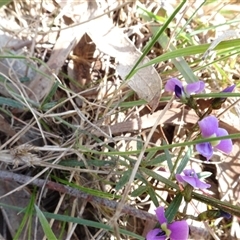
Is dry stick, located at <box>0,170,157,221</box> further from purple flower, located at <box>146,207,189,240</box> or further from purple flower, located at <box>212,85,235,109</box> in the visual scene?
purple flower, located at <box>212,85,235,109</box>

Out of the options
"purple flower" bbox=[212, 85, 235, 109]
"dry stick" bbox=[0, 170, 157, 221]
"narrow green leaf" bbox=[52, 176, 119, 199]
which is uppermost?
"purple flower" bbox=[212, 85, 235, 109]

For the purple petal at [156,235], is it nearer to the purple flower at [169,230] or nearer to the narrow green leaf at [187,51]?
the purple flower at [169,230]

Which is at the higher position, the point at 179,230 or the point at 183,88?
the point at 183,88

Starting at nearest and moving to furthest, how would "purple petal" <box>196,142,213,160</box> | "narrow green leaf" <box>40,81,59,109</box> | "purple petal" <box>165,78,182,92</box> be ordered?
"purple petal" <box>196,142,213,160</box> → "purple petal" <box>165,78,182,92</box> → "narrow green leaf" <box>40,81,59,109</box>

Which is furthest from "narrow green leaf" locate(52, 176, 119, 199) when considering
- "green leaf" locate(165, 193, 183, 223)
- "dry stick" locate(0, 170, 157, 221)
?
"green leaf" locate(165, 193, 183, 223)

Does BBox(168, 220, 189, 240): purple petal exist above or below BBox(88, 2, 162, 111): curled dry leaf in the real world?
below

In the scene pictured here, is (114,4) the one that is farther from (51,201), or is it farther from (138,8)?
(51,201)

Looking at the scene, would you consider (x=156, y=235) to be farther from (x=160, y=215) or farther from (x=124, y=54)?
(x=124, y=54)

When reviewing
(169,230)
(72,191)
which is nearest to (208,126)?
(169,230)
